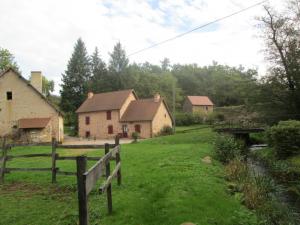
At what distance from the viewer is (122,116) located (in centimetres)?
4328

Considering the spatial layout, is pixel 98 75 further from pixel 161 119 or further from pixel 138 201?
pixel 138 201

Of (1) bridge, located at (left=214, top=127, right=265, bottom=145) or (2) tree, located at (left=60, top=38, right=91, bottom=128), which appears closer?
(1) bridge, located at (left=214, top=127, right=265, bottom=145)

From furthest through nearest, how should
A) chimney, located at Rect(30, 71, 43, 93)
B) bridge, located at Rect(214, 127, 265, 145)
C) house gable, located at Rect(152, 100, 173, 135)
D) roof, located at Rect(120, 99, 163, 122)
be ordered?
house gable, located at Rect(152, 100, 173, 135) → roof, located at Rect(120, 99, 163, 122) → chimney, located at Rect(30, 71, 43, 93) → bridge, located at Rect(214, 127, 265, 145)

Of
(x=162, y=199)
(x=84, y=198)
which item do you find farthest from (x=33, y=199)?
(x=84, y=198)

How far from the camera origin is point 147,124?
40719 millimetres

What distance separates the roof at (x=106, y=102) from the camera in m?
43.8

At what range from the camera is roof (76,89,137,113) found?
4375 cm

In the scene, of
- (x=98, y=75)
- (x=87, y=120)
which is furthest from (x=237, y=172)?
(x=98, y=75)

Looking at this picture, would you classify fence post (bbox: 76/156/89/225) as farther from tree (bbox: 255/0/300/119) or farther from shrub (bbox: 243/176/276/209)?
tree (bbox: 255/0/300/119)

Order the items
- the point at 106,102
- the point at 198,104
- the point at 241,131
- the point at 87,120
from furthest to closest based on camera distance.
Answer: the point at 198,104, the point at 87,120, the point at 106,102, the point at 241,131

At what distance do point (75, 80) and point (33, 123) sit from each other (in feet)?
95.5

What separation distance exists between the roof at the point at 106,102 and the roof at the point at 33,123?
39.0ft

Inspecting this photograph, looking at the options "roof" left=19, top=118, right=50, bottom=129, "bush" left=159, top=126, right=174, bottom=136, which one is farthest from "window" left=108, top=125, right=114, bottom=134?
"roof" left=19, top=118, right=50, bottom=129

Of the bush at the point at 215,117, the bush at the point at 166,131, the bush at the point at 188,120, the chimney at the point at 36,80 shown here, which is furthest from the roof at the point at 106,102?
the bush at the point at 188,120
